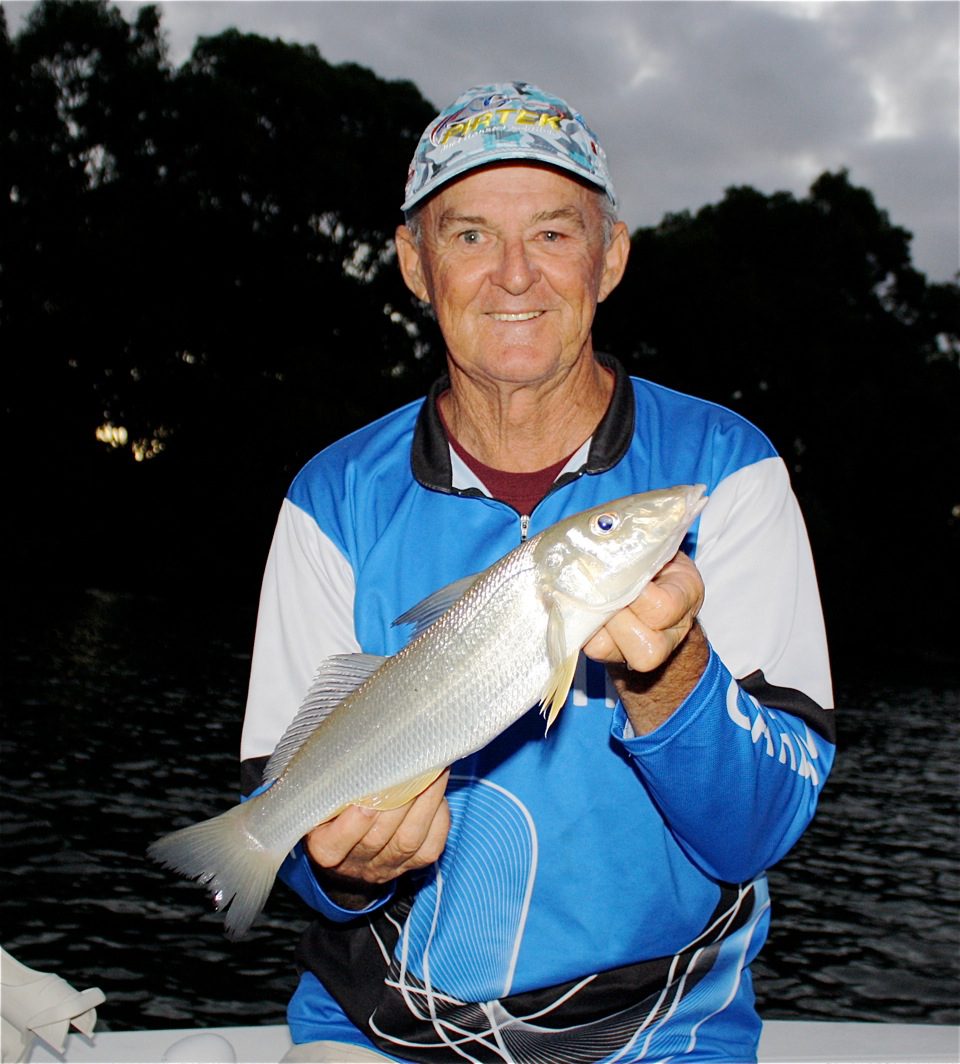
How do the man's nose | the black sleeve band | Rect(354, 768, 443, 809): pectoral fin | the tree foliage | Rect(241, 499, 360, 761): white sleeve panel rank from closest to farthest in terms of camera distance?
Rect(354, 768, 443, 809): pectoral fin, the black sleeve band, Rect(241, 499, 360, 761): white sleeve panel, the man's nose, the tree foliage

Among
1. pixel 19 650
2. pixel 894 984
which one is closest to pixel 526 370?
pixel 894 984

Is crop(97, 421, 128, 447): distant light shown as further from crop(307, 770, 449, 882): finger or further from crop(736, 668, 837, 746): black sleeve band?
crop(736, 668, 837, 746): black sleeve band

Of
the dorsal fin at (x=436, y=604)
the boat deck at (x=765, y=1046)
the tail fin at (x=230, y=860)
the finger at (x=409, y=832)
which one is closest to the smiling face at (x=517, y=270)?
the dorsal fin at (x=436, y=604)

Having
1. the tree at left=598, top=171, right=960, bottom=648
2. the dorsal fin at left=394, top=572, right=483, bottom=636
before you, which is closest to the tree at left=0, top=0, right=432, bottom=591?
the tree at left=598, top=171, right=960, bottom=648

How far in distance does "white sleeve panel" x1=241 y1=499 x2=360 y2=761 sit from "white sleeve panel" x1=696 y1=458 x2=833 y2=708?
1136mm

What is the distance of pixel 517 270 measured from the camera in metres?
3.50

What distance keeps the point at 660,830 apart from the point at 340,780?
0.99 meters

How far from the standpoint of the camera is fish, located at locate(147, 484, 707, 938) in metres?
2.46

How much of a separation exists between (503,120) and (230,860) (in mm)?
2389

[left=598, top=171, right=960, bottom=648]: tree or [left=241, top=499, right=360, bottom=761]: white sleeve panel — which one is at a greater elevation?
[left=598, top=171, right=960, bottom=648]: tree

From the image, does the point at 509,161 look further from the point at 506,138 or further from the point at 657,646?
the point at 657,646

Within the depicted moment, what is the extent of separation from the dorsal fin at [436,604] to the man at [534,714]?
422 mm

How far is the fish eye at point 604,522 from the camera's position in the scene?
98.3 inches

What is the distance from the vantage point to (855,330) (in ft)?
148
